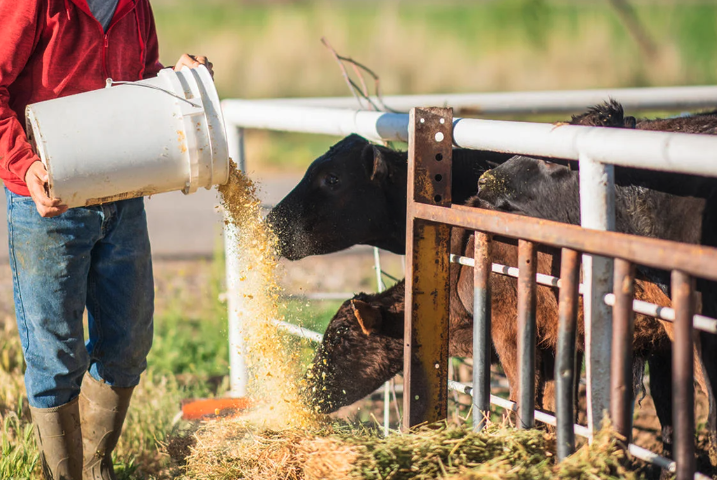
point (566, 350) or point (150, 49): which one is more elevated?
point (150, 49)

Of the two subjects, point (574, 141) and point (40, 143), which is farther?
point (40, 143)

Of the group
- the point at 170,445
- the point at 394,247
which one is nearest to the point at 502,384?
the point at 394,247

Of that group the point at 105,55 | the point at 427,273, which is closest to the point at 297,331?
the point at 427,273

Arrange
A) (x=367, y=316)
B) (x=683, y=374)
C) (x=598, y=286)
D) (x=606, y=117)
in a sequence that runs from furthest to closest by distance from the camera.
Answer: (x=367, y=316) < (x=606, y=117) < (x=598, y=286) < (x=683, y=374)

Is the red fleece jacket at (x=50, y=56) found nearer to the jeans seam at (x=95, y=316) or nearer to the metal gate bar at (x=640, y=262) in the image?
the jeans seam at (x=95, y=316)

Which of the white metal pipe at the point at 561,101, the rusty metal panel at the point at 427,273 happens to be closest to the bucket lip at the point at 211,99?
the rusty metal panel at the point at 427,273

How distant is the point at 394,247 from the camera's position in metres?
3.98

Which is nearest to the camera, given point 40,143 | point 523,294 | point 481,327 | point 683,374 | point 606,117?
point 683,374

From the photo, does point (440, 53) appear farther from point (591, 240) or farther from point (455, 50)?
point (591, 240)

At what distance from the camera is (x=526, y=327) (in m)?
2.15

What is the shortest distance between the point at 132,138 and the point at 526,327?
1.31 m

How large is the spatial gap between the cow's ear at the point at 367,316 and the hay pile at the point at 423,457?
1.99ft

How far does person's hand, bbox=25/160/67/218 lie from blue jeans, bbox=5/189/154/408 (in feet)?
0.67

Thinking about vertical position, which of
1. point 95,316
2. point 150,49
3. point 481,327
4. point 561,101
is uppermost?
point 150,49
